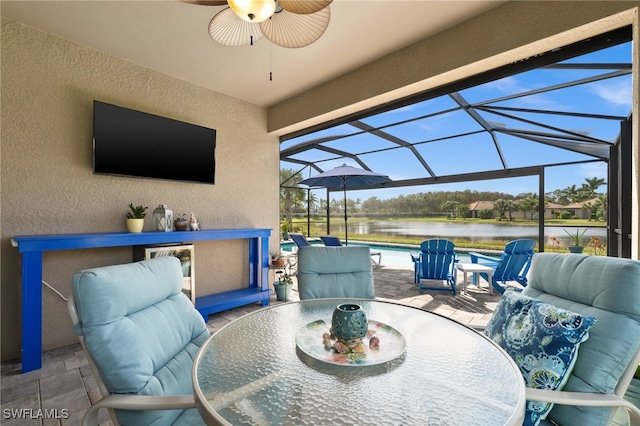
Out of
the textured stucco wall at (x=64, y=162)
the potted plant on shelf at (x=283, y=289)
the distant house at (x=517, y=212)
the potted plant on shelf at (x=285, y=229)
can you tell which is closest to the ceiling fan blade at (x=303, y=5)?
the textured stucco wall at (x=64, y=162)

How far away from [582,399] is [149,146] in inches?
155

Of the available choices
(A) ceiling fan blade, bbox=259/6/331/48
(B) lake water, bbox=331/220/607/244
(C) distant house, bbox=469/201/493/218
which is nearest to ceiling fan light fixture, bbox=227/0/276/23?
(A) ceiling fan blade, bbox=259/6/331/48

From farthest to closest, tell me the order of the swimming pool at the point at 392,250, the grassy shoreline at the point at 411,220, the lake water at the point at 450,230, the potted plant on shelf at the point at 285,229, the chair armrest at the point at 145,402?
the potted plant on shelf at the point at 285,229 < the swimming pool at the point at 392,250 < the grassy shoreline at the point at 411,220 < the lake water at the point at 450,230 < the chair armrest at the point at 145,402

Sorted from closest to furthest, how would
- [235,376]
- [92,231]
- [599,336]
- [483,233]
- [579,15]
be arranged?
[235,376]
[599,336]
[579,15]
[92,231]
[483,233]

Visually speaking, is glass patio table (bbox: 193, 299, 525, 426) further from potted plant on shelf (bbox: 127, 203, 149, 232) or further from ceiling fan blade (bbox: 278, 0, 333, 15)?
potted plant on shelf (bbox: 127, 203, 149, 232)

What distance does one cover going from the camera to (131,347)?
102 centimetres

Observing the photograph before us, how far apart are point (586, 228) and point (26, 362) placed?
7014mm

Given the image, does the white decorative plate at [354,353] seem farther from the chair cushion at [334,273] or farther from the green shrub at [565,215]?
the green shrub at [565,215]

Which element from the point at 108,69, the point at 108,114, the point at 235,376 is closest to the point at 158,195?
the point at 108,114

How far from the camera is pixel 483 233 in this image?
8.23 meters

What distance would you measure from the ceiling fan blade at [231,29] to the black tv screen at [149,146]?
190cm

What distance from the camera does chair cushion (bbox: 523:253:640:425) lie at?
1.01 metres

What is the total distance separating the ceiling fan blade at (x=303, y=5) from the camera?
54.9 inches

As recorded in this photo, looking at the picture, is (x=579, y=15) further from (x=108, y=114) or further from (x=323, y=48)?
(x=108, y=114)
